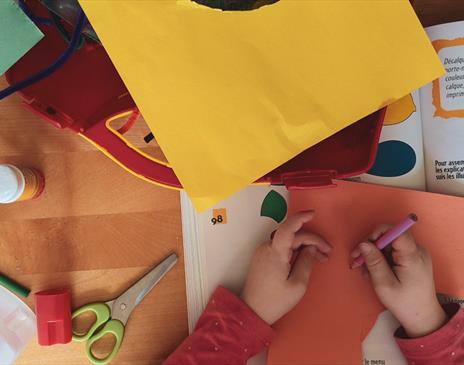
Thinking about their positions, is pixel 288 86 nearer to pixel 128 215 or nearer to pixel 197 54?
pixel 197 54

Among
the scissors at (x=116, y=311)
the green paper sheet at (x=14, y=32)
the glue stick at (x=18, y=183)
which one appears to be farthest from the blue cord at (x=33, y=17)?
the scissors at (x=116, y=311)

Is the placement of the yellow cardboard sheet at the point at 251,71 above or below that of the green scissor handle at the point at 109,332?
above

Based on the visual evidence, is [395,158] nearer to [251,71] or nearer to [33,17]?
[251,71]

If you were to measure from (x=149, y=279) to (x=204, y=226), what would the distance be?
0.25ft

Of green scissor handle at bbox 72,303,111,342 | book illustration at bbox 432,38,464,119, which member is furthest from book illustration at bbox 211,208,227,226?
book illustration at bbox 432,38,464,119

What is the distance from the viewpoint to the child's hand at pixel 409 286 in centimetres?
47

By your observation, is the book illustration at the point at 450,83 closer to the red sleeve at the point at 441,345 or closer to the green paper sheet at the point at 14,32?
the red sleeve at the point at 441,345

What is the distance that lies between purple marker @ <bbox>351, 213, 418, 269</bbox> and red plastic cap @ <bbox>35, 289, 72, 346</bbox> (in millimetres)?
290

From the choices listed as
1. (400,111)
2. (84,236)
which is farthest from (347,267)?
(84,236)

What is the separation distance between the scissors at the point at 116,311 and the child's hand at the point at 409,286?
0.66ft

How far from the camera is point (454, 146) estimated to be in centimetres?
49

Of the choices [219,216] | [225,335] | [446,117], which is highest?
[446,117]

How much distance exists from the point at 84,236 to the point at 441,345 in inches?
14.6

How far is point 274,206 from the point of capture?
495 mm
